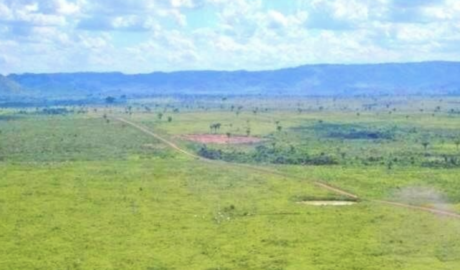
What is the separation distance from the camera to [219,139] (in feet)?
499

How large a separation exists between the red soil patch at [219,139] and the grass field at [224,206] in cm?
776

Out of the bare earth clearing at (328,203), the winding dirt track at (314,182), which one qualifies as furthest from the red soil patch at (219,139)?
the bare earth clearing at (328,203)

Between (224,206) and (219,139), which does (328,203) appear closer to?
(224,206)

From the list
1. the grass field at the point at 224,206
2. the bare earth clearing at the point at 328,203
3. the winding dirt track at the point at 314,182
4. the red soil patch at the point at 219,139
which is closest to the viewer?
the grass field at the point at 224,206

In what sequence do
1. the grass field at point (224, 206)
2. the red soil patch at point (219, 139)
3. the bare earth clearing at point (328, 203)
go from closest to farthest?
the grass field at point (224, 206) < the bare earth clearing at point (328, 203) < the red soil patch at point (219, 139)

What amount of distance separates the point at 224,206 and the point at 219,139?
75.3 metres

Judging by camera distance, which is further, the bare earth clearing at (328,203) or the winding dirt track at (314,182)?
the bare earth clearing at (328,203)

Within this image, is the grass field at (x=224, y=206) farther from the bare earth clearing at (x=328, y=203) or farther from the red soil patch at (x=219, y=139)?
the red soil patch at (x=219, y=139)

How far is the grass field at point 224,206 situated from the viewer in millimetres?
57906

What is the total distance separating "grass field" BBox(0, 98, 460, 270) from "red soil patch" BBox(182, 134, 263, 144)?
7760mm

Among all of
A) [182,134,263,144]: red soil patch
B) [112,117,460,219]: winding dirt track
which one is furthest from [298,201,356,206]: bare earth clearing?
[182,134,263,144]: red soil patch

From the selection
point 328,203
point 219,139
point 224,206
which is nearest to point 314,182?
point 328,203

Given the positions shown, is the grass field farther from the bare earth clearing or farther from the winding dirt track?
the bare earth clearing

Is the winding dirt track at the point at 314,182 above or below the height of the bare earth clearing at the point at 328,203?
above
